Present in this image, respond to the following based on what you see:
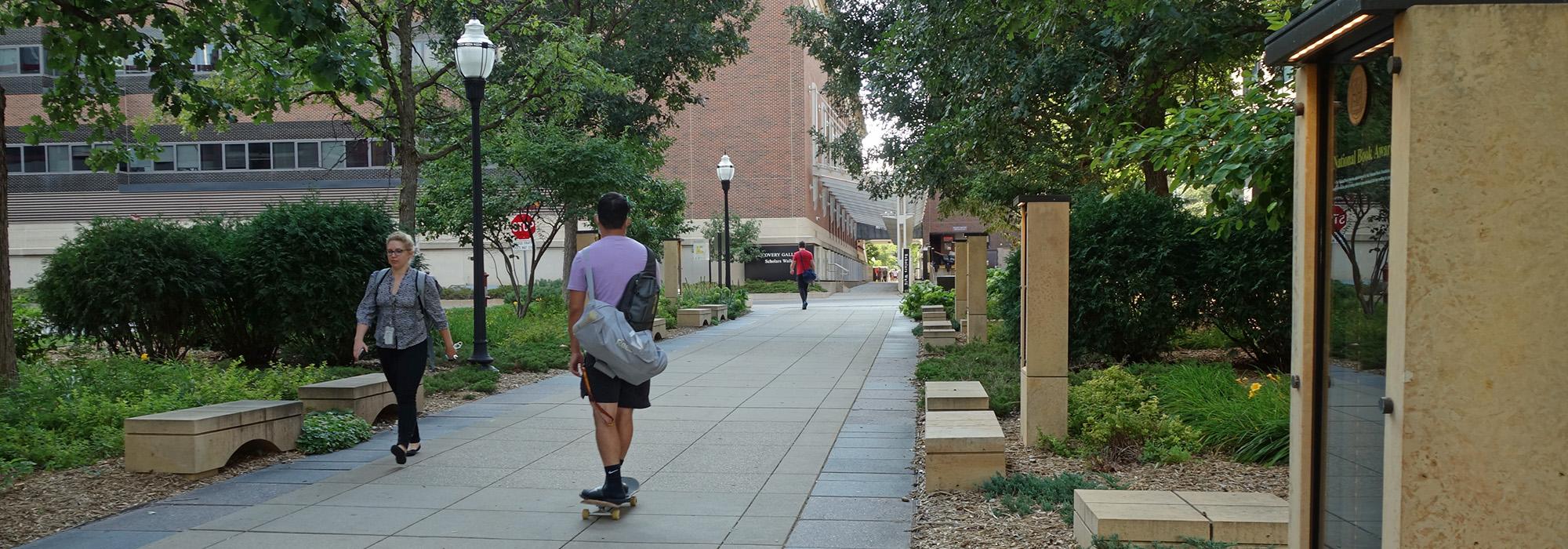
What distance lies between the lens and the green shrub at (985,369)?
966 cm

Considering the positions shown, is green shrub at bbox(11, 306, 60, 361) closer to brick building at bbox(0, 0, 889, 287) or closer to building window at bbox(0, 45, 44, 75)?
brick building at bbox(0, 0, 889, 287)

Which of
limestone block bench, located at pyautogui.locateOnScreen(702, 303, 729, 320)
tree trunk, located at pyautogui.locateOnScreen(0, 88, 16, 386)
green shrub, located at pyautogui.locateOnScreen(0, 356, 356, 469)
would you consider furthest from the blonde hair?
limestone block bench, located at pyautogui.locateOnScreen(702, 303, 729, 320)

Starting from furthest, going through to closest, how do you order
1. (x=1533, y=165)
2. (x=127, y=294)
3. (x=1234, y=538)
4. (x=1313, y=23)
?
(x=127, y=294)
(x=1234, y=538)
(x=1313, y=23)
(x=1533, y=165)

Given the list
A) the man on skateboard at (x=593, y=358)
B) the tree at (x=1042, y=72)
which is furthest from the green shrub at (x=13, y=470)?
the tree at (x=1042, y=72)

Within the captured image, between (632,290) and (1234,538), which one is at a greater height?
(632,290)

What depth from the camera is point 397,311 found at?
7465 millimetres

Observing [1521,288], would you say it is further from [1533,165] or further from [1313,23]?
[1313,23]

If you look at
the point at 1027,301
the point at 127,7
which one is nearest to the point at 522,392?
the point at 127,7

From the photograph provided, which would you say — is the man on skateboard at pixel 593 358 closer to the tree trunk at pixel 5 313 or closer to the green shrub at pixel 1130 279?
the tree trunk at pixel 5 313

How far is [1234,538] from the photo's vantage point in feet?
14.8

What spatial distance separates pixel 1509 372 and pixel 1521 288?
0.67 feet

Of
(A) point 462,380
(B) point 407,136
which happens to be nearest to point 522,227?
(B) point 407,136

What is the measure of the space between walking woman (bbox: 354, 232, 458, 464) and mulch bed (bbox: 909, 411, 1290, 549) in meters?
3.38

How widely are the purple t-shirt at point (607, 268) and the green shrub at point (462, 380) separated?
5.83 m
